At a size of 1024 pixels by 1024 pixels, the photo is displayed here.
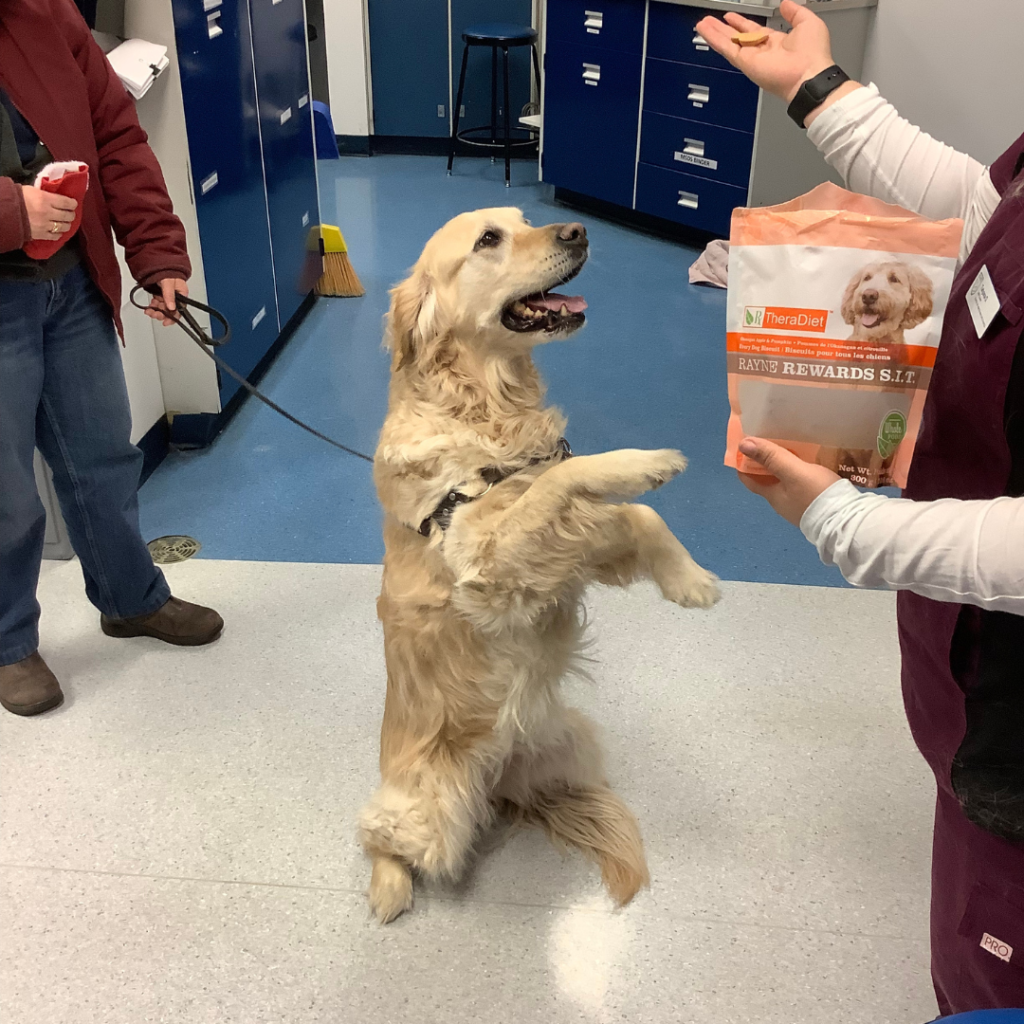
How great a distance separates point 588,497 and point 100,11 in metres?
1.99

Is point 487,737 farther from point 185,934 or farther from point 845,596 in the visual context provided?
point 845,596

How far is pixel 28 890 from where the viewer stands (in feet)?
5.18

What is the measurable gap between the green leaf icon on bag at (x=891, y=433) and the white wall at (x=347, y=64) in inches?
239

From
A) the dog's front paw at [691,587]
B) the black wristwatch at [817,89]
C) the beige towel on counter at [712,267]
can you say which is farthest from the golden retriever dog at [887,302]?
the beige towel on counter at [712,267]

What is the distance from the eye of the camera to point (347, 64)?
20.7 ft

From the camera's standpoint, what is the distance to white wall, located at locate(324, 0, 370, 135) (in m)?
6.09

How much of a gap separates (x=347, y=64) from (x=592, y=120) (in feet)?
7.39

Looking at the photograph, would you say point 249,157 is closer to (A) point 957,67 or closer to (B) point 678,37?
(B) point 678,37

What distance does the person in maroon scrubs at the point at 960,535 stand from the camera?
32.7 inches

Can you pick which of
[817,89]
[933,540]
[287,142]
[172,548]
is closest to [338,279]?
[287,142]

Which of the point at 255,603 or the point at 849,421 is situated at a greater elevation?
the point at 849,421

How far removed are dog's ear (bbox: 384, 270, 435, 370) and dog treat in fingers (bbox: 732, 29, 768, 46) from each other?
55cm

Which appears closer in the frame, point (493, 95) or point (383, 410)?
point (383, 410)

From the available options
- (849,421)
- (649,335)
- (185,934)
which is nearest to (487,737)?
(185,934)
